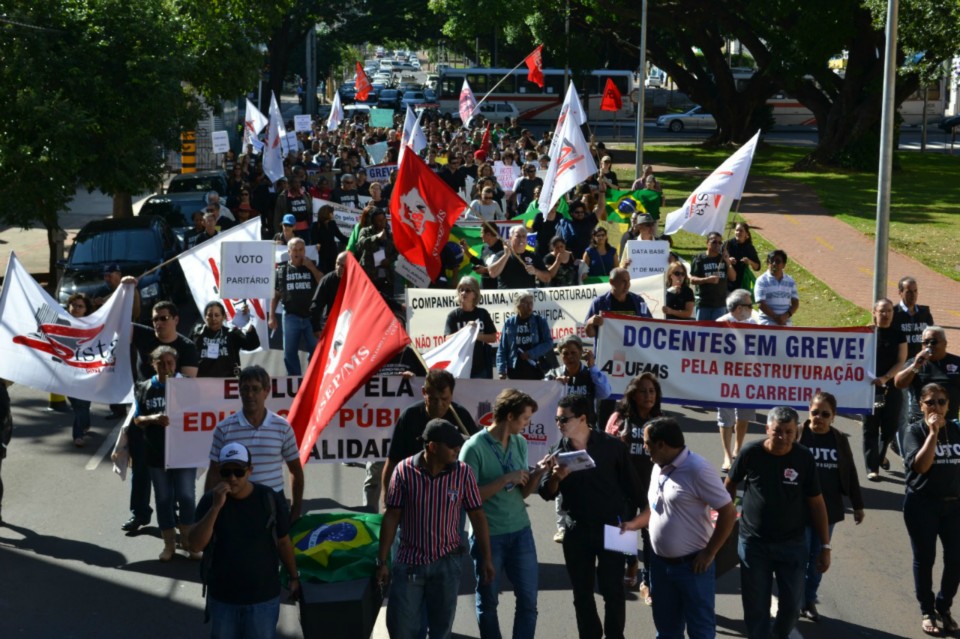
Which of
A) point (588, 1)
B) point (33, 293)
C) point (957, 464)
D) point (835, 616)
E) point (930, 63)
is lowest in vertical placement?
point (835, 616)

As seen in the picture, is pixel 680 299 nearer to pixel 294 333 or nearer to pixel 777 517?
pixel 294 333

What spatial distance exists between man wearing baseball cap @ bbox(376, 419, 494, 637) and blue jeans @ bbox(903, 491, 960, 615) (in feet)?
10.1

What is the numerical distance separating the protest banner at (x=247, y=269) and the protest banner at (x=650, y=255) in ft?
14.0

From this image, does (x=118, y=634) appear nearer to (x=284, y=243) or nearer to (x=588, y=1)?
(x=284, y=243)

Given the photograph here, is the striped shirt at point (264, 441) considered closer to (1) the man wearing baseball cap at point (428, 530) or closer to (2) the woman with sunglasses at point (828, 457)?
(1) the man wearing baseball cap at point (428, 530)

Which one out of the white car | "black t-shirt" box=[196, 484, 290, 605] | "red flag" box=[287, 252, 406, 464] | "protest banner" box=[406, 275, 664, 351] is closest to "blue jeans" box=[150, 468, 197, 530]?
"red flag" box=[287, 252, 406, 464]

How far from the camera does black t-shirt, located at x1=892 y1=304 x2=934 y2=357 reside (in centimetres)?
1082

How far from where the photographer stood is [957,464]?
25.9ft

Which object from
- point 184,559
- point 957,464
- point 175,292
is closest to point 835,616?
point 957,464

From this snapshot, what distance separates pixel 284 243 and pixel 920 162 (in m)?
31.9

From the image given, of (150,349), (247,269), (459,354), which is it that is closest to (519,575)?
(459,354)

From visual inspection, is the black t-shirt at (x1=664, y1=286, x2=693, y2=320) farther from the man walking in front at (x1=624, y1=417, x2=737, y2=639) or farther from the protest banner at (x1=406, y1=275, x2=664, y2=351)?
the man walking in front at (x1=624, y1=417, x2=737, y2=639)

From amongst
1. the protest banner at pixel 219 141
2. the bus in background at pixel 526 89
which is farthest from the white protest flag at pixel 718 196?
the bus in background at pixel 526 89

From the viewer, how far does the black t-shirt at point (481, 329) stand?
10863 mm
